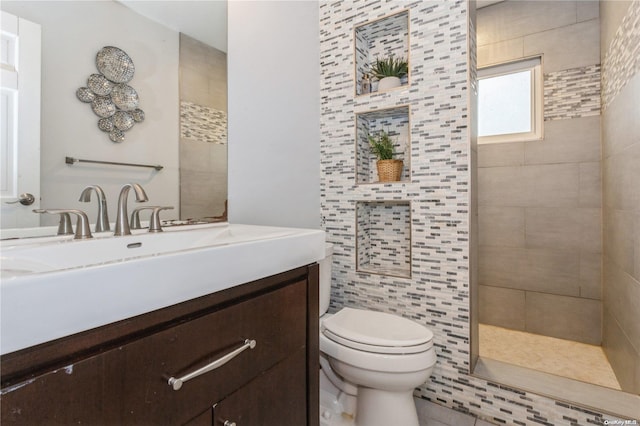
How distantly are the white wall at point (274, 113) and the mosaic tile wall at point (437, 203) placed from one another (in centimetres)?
22

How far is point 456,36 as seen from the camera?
5.08ft

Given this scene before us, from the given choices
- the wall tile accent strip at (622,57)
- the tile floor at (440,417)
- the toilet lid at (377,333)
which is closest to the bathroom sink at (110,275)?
the toilet lid at (377,333)

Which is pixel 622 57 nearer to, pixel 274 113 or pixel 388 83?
pixel 388 83

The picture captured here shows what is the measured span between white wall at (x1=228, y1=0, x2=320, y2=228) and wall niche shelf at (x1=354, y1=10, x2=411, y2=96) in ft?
0.85

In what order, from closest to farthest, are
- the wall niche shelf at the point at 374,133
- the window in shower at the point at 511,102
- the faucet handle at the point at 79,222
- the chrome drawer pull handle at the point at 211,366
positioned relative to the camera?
the chrome drawer pull handle at the point at 211,366 < the faucet handle at the point at 79,222 < the wall niche shelf at the point at 374,133 < the window in shower at the point at 511,102

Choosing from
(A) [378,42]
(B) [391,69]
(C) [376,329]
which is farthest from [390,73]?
(C) [376,329]

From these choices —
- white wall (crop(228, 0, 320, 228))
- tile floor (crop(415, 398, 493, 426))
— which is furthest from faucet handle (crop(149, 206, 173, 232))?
tile floor (crop(415, 398, 493, 426))

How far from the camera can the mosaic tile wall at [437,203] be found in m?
1.52

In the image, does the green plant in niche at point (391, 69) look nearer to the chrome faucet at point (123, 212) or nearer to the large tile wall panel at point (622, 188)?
the large tile wall panel at point (622, 188)

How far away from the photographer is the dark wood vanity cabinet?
0.45 m

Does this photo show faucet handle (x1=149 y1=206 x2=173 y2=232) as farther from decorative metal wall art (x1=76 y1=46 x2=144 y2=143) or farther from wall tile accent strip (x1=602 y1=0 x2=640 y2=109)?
wall tile accent strip (x1=602 y1=0 x2=640 y2=109)

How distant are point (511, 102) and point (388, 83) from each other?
1.28 m

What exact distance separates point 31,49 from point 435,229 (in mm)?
1640

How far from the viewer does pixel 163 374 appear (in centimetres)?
57
